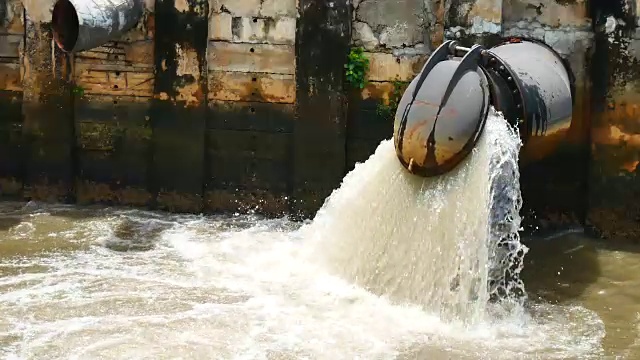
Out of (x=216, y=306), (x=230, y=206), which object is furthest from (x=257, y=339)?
(x=230, y=206)

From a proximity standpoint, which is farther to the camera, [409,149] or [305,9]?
[305,9]

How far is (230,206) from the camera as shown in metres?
8.95

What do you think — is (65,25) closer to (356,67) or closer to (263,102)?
(263,102)

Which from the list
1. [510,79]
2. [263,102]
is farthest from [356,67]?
[510,79]

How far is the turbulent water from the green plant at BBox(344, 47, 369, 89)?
1182 millimetres

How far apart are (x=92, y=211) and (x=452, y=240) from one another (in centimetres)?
389

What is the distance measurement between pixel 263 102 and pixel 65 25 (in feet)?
6.31

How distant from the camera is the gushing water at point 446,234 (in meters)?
6.42

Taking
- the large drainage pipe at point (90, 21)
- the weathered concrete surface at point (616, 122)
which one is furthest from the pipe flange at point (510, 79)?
the large drainage pipe at point (90, 21)

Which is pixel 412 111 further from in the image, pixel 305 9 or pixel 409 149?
pixel 305 9

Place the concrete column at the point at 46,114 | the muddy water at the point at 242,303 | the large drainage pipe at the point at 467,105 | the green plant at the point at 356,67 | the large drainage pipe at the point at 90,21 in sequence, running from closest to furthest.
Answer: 1. the muddy water at the point at 242,303
2. the large drainage pipe at the point at 467,105
3. the large drainage pipe at the point at 90,21
4. the green plant at the point at 356,67
5. the concrete column at the point at 46,114

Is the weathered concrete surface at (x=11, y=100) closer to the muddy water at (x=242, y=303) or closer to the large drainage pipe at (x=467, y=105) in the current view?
the muddy water at (x=242, y=303)

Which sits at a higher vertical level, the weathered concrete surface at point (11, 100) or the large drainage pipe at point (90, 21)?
the large drainage pipe at point (90, 21)

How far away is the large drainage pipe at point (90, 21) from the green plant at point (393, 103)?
7.96ft
